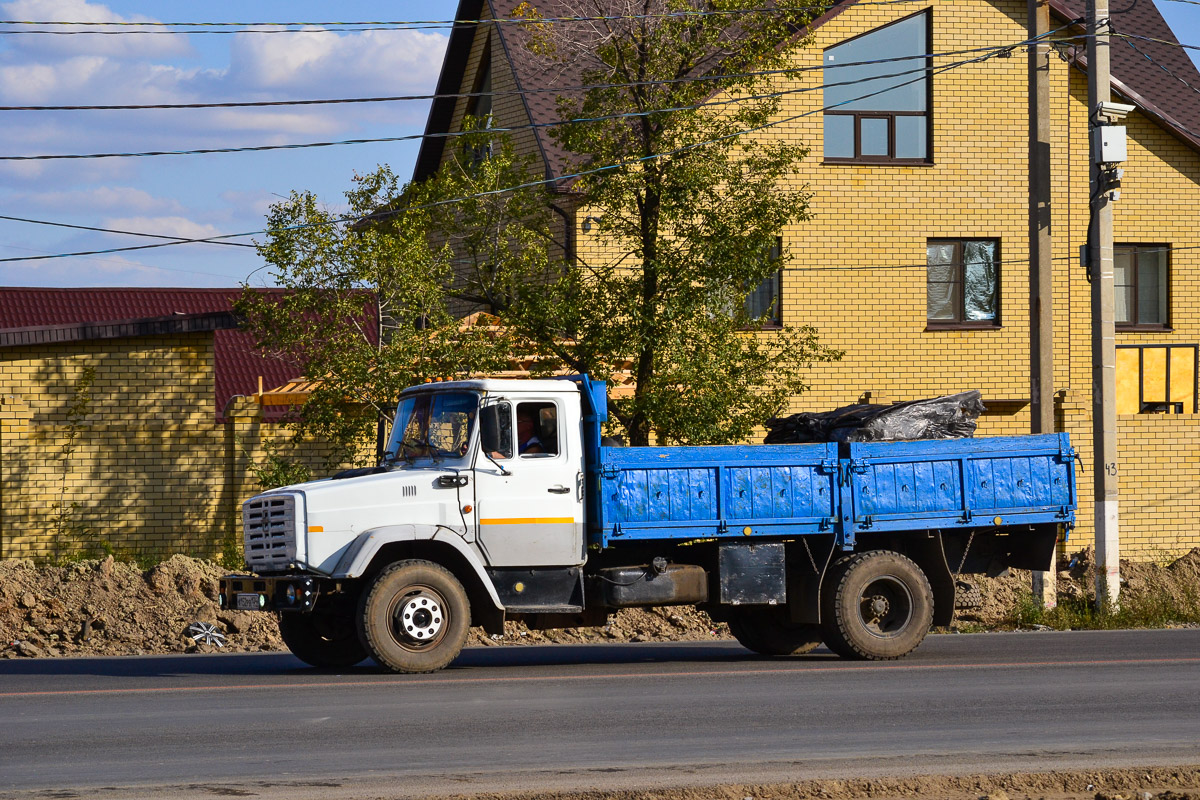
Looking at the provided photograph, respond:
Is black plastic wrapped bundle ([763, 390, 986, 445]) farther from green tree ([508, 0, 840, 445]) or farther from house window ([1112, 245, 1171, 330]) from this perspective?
house window ([1112, 245, 1171, 330])

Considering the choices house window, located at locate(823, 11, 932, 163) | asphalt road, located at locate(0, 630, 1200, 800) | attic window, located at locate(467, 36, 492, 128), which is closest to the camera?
asphalt road, located at locate(0, 630, 1200, 800)

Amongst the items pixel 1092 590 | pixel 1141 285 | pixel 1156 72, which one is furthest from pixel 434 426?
pixel 1156 72

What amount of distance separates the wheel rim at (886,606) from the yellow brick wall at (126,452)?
8.37m

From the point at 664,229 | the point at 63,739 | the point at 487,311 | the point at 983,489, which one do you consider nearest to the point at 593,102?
the point at 664,229

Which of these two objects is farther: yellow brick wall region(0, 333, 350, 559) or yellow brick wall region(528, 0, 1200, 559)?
yellow brick wall region(528, 0, 1200, 559)

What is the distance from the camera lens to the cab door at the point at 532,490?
41.0 ft

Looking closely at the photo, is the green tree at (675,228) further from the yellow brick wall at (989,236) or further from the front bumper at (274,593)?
the front bumper at (274,593)

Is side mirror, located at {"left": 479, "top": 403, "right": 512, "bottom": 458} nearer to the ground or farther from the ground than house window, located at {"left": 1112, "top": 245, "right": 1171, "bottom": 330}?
nearer to the ground

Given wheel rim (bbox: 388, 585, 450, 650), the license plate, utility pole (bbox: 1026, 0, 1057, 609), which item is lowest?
wheel rim (bbox: 388, 585, 450, 650)

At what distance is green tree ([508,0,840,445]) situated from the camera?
56.6 ft

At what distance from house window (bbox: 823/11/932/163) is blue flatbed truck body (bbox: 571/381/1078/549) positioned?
10395 mm

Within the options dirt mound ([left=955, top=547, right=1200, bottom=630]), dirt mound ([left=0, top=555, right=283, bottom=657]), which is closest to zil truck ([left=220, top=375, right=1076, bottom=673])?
dirt mound ([left=0, top=555, right=283, bottom=657])

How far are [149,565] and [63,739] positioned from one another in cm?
958

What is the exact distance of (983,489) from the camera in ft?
45.3
